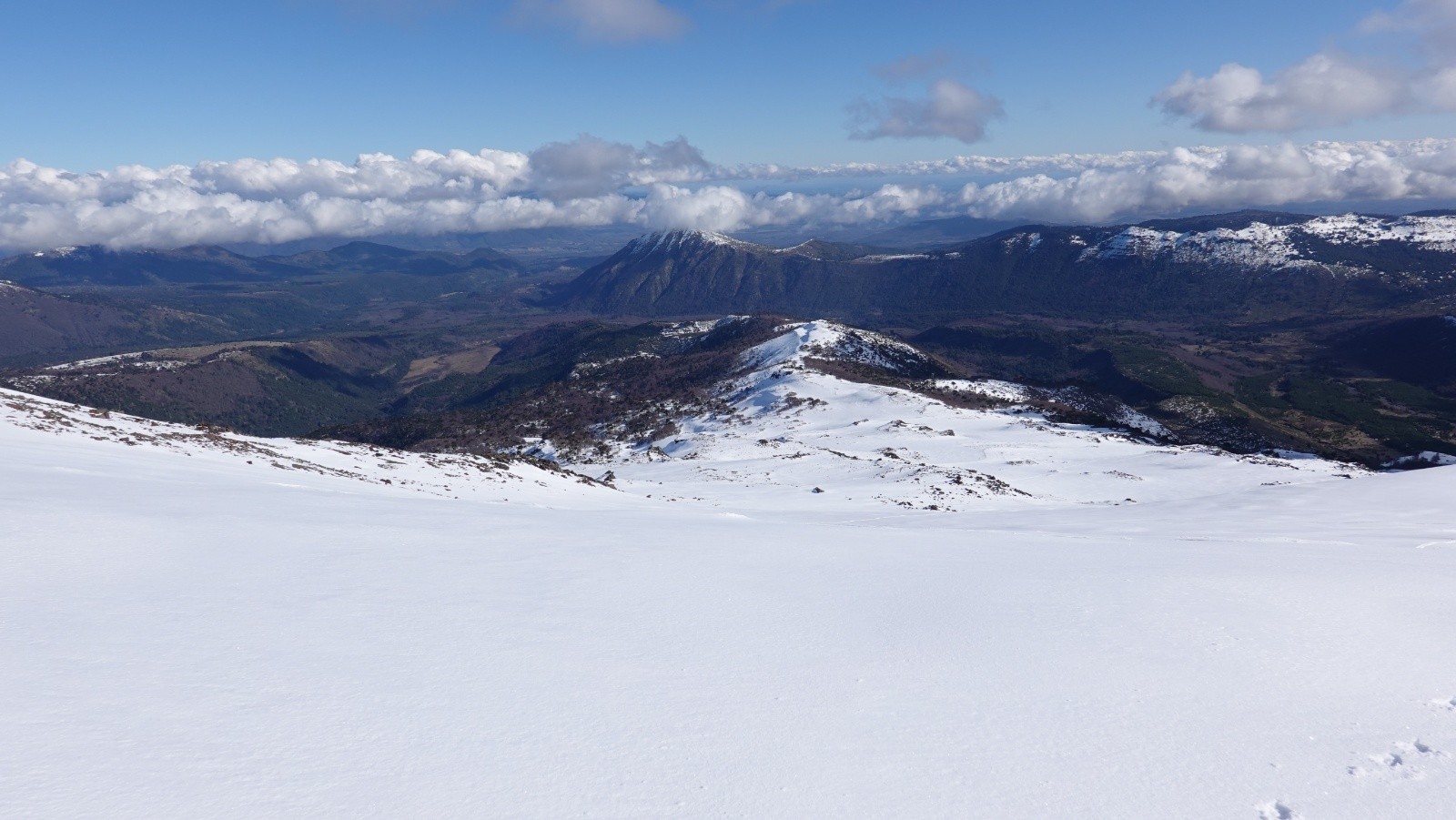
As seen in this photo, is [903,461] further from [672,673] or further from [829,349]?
[829,349]

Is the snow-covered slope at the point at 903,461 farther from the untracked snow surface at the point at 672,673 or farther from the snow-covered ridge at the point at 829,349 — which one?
the snow-covered ridge at the point at 829,349

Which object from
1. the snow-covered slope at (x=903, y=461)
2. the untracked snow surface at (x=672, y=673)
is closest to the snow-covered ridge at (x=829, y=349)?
the snow-covered slope at (x=903, y=461)

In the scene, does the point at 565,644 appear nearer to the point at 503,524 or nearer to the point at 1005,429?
the point at 503,524

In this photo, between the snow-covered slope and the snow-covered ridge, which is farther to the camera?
the snow-covered ridge

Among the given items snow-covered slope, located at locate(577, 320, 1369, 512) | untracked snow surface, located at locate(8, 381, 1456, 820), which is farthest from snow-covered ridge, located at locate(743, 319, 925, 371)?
untracked snow surface, located at locate(8, 381, 1456, 820)

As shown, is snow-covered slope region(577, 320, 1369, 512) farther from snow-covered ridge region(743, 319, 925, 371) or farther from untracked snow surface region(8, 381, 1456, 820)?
snow-covered ridge region(743, 319, 925, 371)
